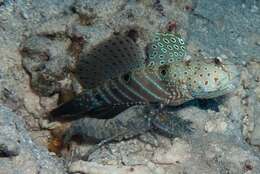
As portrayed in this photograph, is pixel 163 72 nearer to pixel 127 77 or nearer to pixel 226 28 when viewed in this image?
pixel 127 77

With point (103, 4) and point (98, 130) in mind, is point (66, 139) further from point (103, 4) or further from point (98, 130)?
point (103, 4)

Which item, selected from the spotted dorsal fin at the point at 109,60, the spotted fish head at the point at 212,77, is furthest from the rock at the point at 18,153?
the spotted fish head at the point at 212,77

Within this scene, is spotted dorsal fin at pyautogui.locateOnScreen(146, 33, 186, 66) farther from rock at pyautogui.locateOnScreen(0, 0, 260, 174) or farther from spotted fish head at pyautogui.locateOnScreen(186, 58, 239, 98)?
spotted fish head at pyautogui.locateOnScreen(186, 58, 239, 98)

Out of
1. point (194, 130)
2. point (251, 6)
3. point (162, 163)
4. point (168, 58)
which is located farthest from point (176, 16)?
point (251, 6)

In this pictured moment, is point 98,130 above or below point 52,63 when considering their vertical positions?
below

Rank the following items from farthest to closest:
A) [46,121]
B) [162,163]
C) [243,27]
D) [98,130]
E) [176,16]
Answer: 1. [243,27]
2. [176,16]
3. [46,121]
4. [98,130]
5. [162,163]

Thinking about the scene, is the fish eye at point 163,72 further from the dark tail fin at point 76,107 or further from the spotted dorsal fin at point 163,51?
the dark tail fin at point 76,107

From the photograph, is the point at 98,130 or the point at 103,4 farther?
the point at 103,4
